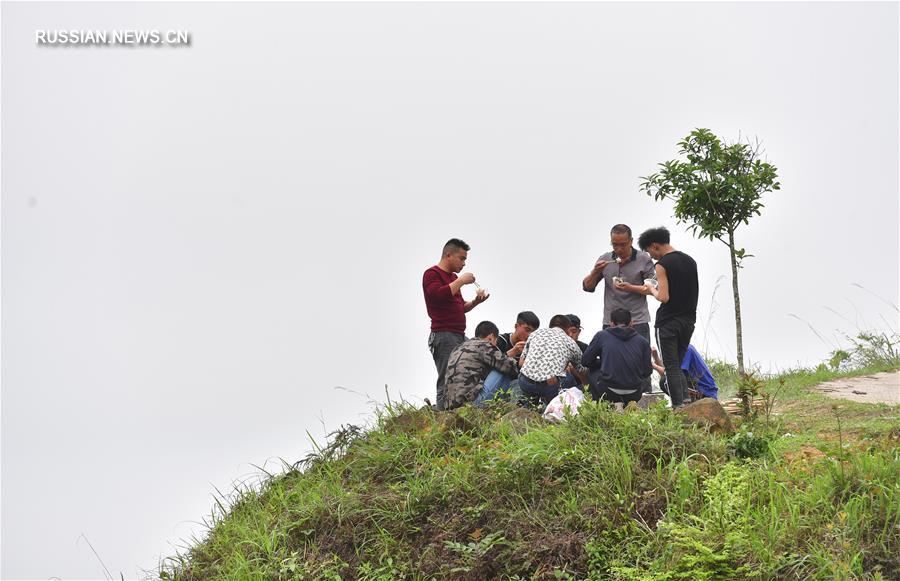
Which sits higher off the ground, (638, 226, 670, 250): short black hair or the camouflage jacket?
(638, 226, 670, 250): short black hair

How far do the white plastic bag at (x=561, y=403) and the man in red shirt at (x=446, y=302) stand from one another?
1.59 meters

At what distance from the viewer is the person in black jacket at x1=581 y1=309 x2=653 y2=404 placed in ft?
28.2

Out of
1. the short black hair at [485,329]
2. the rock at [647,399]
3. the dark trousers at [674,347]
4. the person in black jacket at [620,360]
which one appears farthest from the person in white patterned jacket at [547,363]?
the dark trousers at [674,347]

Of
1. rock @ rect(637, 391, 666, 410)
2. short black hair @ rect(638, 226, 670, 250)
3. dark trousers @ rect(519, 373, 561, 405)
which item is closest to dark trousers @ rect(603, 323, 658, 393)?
rock @ rect(637, 391, 666, 410)

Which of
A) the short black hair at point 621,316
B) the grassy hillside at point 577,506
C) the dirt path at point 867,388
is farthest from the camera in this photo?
the dirt path at point 867,388

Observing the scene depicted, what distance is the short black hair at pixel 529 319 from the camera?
9.64m

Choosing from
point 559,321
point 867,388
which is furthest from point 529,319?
point 867,388

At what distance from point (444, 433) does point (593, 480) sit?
6.42 feet

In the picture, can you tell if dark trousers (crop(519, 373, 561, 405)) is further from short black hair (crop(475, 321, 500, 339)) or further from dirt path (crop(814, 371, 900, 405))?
dirt path (crop(814, 371, 900, 405))

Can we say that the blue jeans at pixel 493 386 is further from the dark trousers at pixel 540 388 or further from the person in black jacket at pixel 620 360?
the person in black jacket at pixel 620 360

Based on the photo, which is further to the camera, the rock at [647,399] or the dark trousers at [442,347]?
the dark trousers at [442,347]

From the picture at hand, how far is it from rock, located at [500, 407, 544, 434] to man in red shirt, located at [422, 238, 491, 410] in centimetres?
144

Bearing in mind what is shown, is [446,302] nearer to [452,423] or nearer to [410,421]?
[410,421]

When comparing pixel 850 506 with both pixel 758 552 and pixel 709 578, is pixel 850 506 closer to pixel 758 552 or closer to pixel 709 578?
pixel 758 552
